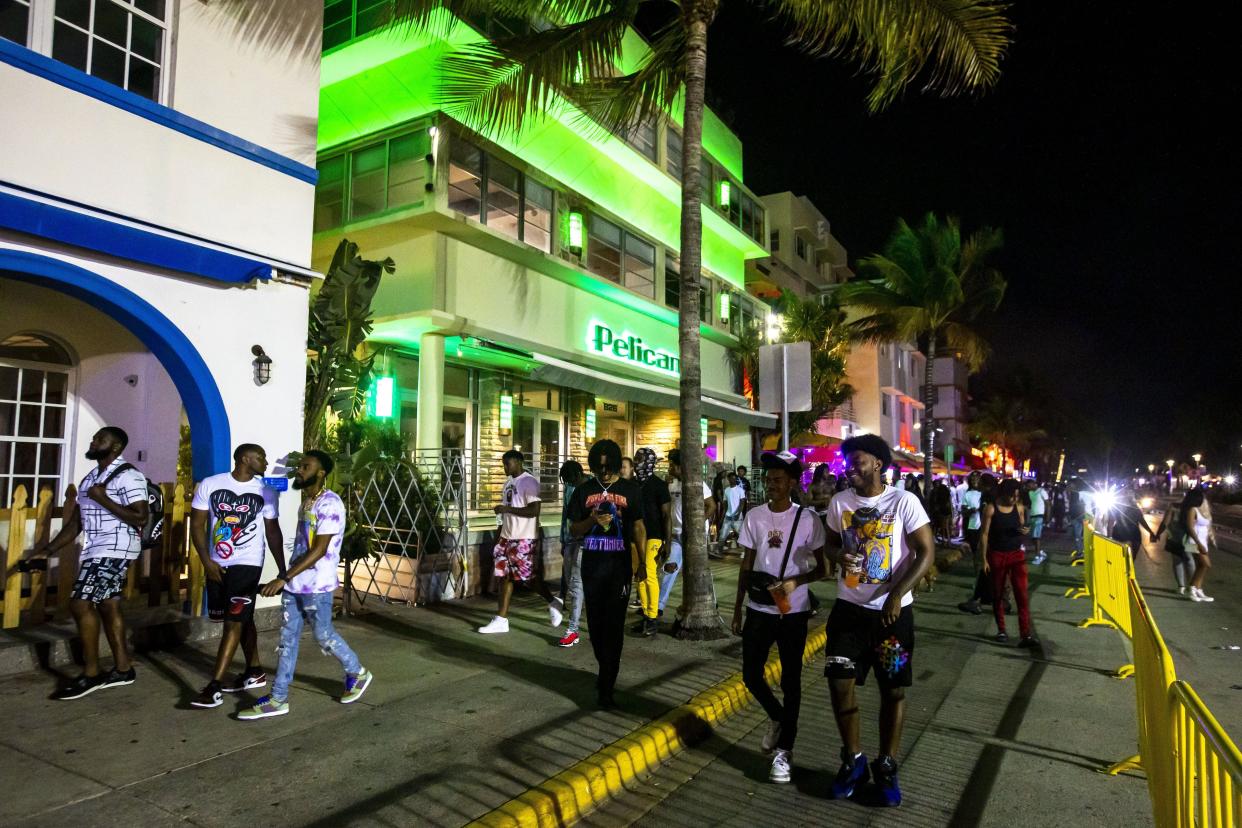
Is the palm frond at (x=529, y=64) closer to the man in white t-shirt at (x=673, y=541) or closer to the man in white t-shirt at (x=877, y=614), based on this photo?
the man in white t-shirt at (x=673, y=541)

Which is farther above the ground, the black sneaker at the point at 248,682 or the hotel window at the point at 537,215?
the hotel window at the point at 537,215

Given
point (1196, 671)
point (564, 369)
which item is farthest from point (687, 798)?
point (564, 369)

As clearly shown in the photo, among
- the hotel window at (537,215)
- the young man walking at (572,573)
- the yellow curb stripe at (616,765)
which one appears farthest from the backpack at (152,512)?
the hotel window at (537,215)

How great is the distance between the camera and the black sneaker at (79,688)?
5180mm

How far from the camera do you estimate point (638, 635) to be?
25.0ft

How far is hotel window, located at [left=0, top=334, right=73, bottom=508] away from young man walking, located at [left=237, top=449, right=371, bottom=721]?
16.9 ft

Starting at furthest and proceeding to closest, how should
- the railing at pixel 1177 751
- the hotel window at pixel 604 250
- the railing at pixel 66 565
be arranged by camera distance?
the hotel window at pixel 604 250, the railing at pixel 66 565, the railing at pixel 1177 751

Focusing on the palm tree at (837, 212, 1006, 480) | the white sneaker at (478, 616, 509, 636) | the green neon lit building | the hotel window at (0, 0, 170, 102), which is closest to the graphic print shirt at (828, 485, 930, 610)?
the white sneaker at (478, 616, 509, 636)

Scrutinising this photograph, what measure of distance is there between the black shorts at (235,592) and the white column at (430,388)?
282 inches

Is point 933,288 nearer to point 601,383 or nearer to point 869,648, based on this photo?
point 601,383

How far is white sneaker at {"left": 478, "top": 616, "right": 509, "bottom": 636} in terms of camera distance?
295 inches

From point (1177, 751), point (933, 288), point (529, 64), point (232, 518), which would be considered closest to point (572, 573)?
point (232, 518)

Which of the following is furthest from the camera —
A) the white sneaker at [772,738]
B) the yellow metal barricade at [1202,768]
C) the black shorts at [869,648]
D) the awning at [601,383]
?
the awning at [601,383]

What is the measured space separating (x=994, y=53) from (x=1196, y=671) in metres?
6.63
